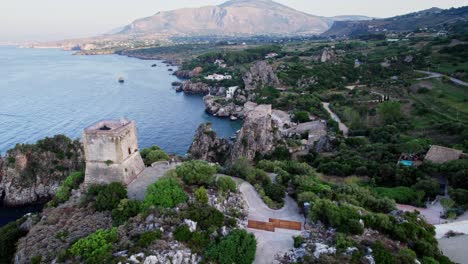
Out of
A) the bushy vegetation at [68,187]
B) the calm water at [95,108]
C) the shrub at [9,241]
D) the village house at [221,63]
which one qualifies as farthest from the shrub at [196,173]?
the village house at [221,63]

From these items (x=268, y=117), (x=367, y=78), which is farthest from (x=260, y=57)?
(x=268, y=117)

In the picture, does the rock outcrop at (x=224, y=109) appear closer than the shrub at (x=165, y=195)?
No

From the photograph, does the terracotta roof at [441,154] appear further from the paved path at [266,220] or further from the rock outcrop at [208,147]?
the rock outcrop at [208,147]

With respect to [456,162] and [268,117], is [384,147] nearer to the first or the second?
[456,162]

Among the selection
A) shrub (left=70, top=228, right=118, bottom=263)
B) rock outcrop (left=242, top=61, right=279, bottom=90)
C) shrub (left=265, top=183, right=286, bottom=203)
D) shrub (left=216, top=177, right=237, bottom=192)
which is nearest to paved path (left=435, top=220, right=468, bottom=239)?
shrub (left=265, top=183, right=286, bottom=203)

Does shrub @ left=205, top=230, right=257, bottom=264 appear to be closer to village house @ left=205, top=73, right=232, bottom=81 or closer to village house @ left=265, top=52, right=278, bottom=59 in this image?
village house @ left=205, top=73, right=232, bottom=81

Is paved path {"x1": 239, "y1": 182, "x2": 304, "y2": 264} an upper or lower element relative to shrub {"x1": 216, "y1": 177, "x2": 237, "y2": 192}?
lower
